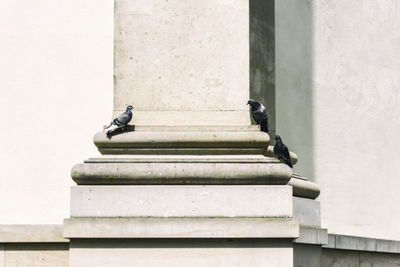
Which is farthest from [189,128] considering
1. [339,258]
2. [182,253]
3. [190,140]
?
[339,258]

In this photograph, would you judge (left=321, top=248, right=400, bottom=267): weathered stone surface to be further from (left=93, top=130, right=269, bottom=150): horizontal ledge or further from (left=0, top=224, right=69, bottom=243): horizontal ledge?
(left=0, top=224, right=69, bottom=243): horizontal ledge

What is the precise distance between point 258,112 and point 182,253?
154 centimetres

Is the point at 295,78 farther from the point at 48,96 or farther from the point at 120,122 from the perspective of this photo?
the point at 120,122

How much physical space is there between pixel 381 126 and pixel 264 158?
18.8ft

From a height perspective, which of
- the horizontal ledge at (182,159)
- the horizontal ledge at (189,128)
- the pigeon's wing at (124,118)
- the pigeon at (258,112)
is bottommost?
the horizontal ledge at (182,159)

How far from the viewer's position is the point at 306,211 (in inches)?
394

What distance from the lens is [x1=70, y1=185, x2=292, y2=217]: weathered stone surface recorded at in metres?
8.84

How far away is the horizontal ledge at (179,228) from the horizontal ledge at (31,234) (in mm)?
455

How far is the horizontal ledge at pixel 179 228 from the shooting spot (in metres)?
8.70

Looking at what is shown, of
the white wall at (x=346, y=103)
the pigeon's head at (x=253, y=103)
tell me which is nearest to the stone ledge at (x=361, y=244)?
the white wall at (x=346, y=103)

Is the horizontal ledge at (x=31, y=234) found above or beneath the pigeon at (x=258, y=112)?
beneath

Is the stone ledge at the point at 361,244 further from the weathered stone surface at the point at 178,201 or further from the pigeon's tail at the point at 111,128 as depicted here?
the pigeon's tail at the point at 111,128

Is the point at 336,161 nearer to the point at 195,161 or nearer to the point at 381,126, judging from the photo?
the point at 381,126

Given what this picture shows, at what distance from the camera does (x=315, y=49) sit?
13195 mm
